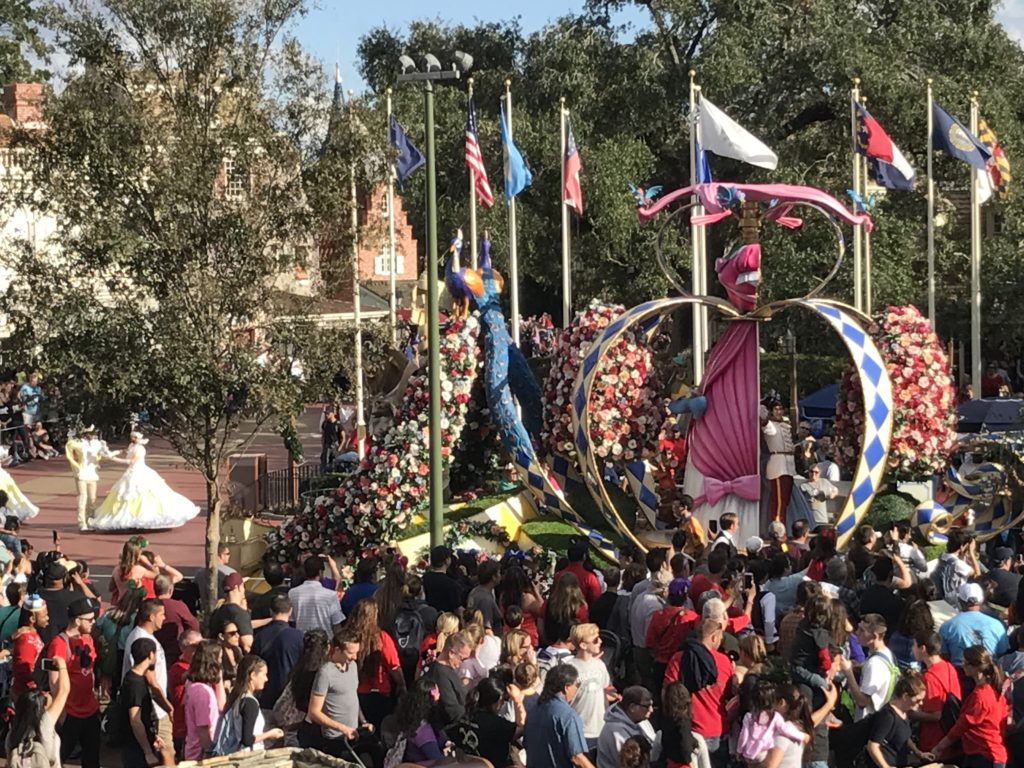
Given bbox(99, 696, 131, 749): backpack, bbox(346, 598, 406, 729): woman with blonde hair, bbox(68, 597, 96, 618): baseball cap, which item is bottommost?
bbox(99, 696, 131, 749): backpack

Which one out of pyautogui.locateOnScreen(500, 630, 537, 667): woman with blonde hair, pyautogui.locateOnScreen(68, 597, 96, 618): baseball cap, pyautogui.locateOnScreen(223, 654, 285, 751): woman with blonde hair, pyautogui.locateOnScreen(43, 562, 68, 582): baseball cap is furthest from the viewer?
pyautogui.locateOnScreen(43, 562, 68, 582): baseball cap

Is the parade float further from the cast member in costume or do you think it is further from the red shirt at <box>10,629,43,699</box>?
the red shirt at <box>10,629,43,699</box>

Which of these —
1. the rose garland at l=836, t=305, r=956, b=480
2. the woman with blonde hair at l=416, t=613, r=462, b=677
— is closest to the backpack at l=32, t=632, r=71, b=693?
the woman with blonde hair at l=416, t=613, r=462, b=677

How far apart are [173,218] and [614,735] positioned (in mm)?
7657

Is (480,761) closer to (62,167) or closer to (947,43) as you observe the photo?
(62,167)

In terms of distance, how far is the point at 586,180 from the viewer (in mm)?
35375

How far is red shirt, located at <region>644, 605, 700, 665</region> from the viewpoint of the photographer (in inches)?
452

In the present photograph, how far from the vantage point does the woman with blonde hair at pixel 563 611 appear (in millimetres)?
11820

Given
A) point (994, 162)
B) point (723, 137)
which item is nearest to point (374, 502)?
point (723, 137)

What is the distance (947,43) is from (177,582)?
23.8 m

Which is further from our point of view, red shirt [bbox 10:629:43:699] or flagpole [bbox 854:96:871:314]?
flagpole [bbox 854:96:871:314]

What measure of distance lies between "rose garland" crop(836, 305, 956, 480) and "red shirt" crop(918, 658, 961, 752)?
8495 millimetres

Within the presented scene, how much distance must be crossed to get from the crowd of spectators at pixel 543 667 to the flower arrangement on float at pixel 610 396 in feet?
18.3

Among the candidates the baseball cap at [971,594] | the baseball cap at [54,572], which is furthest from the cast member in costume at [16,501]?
the baseball cap at [971,594]
